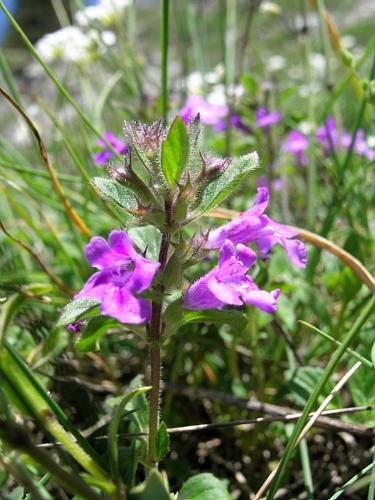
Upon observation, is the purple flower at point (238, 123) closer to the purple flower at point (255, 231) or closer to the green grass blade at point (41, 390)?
the purple flower at point (255, 231)

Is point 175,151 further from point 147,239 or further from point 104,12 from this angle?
point 104,12

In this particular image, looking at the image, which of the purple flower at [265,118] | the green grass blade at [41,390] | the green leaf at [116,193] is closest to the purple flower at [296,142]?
the purple flower at [265,118]

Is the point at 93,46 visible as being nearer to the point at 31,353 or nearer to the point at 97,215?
the point at 97,215

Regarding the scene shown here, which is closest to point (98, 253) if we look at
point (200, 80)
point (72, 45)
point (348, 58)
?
point (348, 58)

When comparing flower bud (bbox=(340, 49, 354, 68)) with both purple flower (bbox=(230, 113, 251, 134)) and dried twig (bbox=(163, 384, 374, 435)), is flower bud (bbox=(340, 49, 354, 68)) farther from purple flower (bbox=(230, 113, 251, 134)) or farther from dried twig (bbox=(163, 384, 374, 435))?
dried twig (bbox=(163, 384, 374, 435))

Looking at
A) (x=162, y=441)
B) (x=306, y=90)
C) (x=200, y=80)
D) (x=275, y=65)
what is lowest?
(x=162, y=441)

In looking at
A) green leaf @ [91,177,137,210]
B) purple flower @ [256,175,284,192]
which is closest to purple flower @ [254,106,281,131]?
purple flower @ [256,175,284,192]
